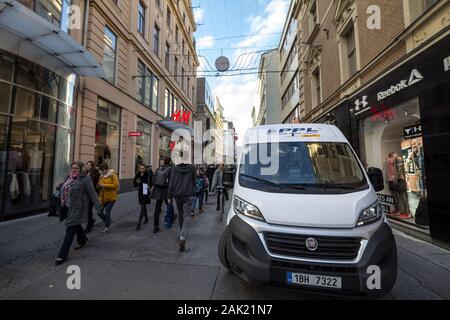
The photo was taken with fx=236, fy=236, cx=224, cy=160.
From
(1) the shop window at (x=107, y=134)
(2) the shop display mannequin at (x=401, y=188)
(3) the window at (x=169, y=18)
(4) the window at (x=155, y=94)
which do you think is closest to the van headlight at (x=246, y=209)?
(2) the shop display mannequin at (x=401, y=188)

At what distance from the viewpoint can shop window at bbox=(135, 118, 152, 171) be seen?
15297 millimetres

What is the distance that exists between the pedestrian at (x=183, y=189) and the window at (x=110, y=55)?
9.51 m

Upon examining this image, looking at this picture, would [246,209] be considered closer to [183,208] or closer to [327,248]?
[327,248]

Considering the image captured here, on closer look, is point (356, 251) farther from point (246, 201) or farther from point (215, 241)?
point (215, 241)

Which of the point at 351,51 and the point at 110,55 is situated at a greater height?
the point at 110,55

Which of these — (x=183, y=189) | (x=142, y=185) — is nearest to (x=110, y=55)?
(x=142, y=185)

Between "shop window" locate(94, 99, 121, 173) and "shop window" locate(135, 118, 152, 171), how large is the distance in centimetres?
215

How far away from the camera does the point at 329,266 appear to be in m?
2.38

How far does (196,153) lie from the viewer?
3259cm

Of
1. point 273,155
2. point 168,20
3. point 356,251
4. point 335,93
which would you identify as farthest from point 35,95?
point 168,20

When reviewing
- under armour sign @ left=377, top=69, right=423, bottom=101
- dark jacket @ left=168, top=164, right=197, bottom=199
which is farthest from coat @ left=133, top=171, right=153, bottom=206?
under armour sign @ left=377, top=69, right=423, bottom=101

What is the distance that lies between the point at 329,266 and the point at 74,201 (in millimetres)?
4212

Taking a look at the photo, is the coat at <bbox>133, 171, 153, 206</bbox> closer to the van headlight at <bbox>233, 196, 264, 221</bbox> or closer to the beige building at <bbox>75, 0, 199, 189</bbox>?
the van headlight at <bbox>233, 196, 264, 221</bbox>

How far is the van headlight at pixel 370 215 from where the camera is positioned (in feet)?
8.41
